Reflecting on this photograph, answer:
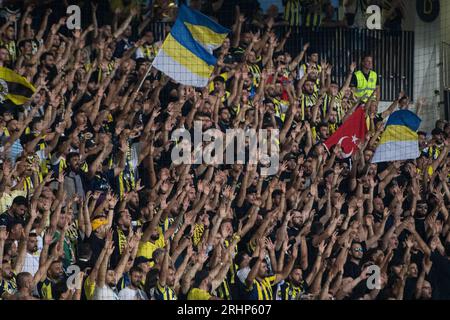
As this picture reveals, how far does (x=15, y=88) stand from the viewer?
14.0 m

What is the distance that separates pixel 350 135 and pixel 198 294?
375 cm

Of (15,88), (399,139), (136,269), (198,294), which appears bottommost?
(198,294)

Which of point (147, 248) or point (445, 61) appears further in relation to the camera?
point (445, 61)

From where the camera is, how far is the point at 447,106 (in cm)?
1755

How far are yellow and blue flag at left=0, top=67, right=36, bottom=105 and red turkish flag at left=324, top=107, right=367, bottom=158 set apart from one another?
11.9 feet

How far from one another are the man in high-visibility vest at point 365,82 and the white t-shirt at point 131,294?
199 inches

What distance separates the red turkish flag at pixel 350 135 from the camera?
51.3ft


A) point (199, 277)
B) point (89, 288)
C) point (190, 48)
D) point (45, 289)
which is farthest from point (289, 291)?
point (190, 48)

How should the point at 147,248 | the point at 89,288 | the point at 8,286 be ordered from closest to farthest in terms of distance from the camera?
the point at 8,286 < the point at 89,288 < the point at 147,248

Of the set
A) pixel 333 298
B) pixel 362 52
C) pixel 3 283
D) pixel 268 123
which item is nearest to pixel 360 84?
pixel 362 52

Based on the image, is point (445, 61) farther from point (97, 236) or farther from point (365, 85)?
point (97, 236)

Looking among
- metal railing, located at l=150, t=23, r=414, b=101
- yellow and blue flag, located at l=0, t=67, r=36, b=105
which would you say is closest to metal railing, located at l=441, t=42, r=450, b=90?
metal railing, located at l=150, t=23, r=414, b=101

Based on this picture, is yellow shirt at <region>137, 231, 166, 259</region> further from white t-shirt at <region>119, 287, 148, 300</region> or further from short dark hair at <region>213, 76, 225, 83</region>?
short dark hair at <region>213, 76, 225, 83</region>
